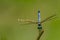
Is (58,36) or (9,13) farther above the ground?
(9,13)

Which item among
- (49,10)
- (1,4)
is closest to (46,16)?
(49,10)

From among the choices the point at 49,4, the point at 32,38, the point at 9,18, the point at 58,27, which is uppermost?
the point at 49,4

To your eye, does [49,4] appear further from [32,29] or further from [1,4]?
[1,4]

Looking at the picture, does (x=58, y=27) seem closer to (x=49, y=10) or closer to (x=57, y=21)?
(x=57, y=21)

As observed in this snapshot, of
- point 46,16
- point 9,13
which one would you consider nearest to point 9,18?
point 9,13

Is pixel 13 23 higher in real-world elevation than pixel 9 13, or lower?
lower

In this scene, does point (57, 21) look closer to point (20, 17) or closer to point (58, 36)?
point (58, 36)
